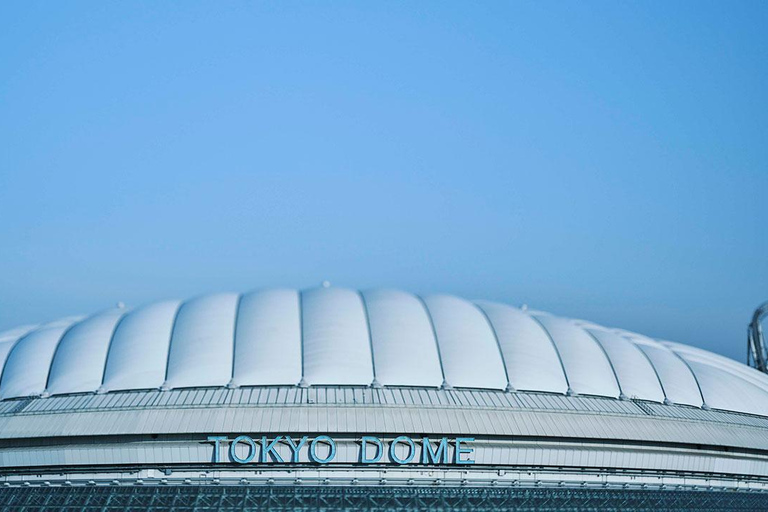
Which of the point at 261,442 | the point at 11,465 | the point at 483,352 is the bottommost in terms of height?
the point at 11,465

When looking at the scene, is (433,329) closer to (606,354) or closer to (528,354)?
(528,354)

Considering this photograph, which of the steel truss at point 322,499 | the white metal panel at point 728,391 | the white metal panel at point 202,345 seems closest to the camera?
the steel truss at point 322,499

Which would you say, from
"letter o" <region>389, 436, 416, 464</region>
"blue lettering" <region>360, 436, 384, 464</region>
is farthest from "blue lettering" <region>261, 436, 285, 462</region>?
"letter o" <region>389, 436, 416, 464</region>

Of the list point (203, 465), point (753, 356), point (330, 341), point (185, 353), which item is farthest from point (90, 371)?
point (753, 356)

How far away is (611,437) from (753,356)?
33.3 metres

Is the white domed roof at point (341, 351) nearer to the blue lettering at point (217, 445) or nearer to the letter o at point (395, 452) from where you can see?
the blue lettering at point (217, 445)

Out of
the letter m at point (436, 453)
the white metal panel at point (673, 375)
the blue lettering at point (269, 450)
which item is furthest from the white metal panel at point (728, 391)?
the blue lettering at point (269, 450)

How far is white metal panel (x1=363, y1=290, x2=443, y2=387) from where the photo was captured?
129 ft

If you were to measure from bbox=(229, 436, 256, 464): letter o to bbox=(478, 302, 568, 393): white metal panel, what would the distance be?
1233cm

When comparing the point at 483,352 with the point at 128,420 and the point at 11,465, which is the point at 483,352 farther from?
the point at 11,465

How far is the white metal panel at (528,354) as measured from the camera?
134ft

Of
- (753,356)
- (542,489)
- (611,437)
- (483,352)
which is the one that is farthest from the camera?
(753,356)

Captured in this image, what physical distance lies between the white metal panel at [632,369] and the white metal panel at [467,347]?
643cm

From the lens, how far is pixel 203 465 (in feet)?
120
